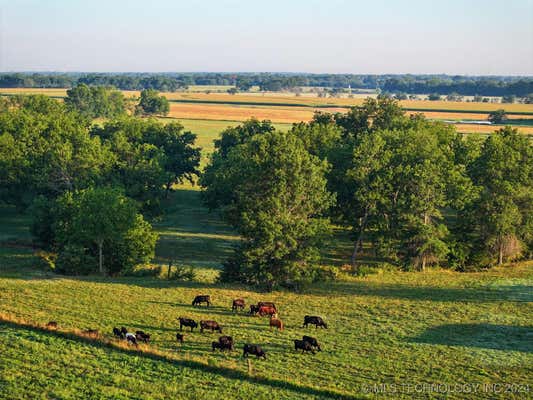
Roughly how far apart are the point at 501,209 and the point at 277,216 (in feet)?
84.0

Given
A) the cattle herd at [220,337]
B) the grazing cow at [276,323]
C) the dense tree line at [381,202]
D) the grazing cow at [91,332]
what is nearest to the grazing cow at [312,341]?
the cattle herd at [220,337]

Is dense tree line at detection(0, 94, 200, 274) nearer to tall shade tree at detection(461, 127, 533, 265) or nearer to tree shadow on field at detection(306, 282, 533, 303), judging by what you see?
tree shadow on field at detection(306, 282, 533, 303)

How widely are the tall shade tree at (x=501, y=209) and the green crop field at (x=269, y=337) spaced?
14.0ft

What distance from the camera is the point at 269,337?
36531 mm

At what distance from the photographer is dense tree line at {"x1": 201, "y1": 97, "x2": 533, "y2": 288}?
50.4 meters

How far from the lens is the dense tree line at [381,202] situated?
5041 cm

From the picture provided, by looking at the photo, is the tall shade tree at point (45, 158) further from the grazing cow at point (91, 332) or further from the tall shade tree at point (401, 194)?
the grazing cow at point (91, 332)

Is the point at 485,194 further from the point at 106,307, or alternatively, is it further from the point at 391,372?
the point at 106,307

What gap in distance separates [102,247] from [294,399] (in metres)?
32.7

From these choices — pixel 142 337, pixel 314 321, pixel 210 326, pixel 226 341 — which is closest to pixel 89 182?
pixel 210 326

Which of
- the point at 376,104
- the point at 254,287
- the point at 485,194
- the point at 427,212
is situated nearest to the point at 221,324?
the point at 254,287

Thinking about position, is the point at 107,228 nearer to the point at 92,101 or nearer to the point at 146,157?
the point at 146,157

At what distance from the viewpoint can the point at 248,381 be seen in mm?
28984

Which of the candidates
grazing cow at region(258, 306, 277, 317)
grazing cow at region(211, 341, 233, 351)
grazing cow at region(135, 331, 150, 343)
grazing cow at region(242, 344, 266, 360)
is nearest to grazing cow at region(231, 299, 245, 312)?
grazing cow at region(258, 306, 277, 317)
